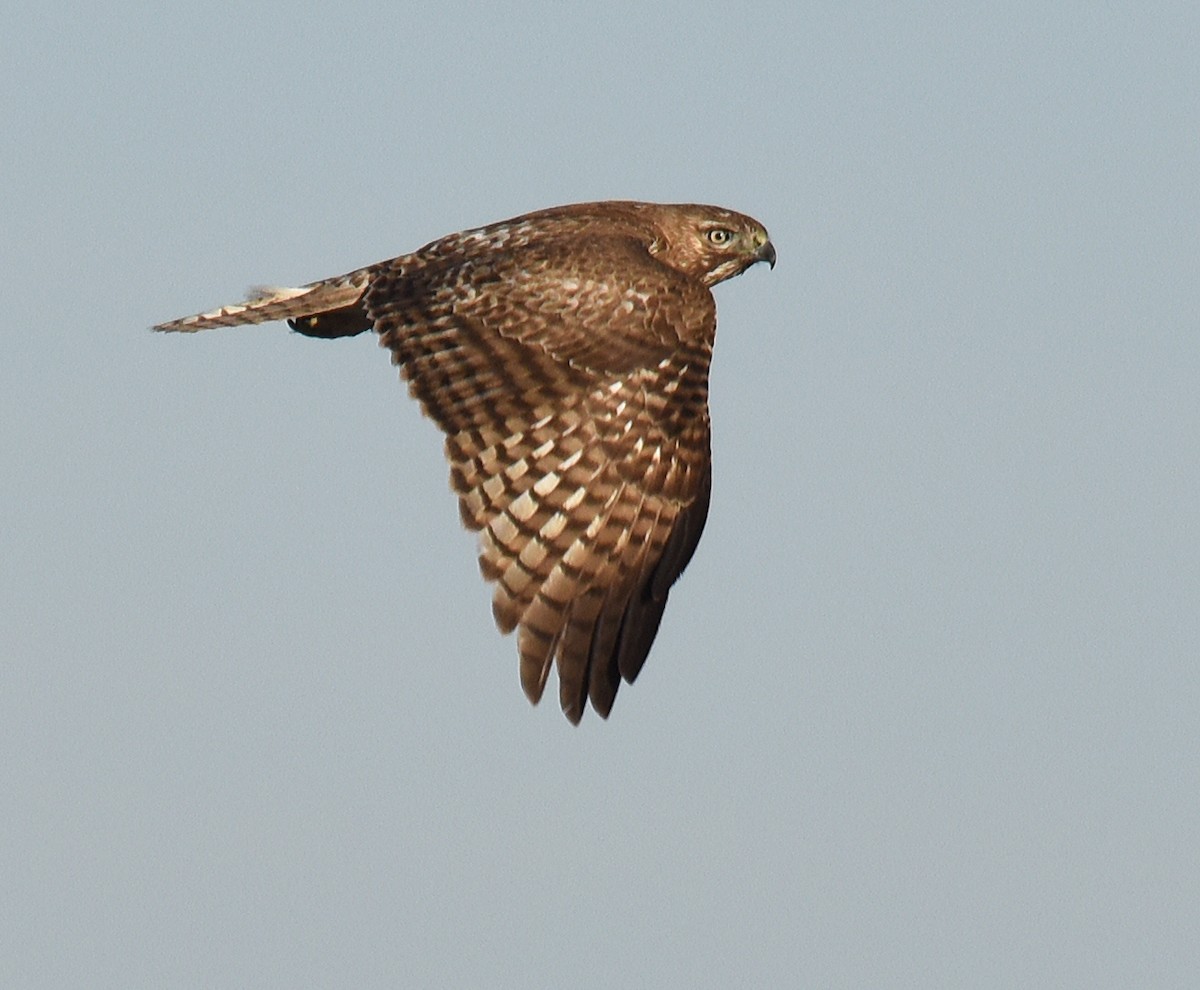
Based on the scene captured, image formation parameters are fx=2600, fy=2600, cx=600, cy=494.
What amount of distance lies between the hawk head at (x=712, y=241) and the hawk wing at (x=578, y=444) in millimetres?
2416

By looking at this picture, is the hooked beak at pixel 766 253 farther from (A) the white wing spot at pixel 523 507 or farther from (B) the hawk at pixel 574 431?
(A) the white wing spot at pixel 523 507

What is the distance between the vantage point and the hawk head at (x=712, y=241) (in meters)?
15.2

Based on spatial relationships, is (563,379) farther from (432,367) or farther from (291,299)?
(291,299)

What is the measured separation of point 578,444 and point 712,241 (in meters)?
3.46

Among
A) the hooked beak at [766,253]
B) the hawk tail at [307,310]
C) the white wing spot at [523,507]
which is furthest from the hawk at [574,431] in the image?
the hooked beak at [766,253]

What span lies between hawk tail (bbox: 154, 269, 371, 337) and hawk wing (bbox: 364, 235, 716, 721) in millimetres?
1126

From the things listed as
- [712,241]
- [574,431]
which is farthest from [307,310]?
[712,241]

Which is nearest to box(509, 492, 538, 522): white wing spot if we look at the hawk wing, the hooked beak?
the hawk wing

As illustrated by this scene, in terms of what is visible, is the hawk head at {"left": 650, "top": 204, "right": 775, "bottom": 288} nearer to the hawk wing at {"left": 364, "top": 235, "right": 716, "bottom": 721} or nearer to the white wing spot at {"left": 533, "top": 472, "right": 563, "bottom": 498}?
the hawk wing at {"left": 364, "top": 235, "right": 716, "bottom": 721}

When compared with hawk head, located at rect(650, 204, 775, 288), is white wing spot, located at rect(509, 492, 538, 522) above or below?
below

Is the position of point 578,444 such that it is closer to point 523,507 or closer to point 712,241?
point 523,507

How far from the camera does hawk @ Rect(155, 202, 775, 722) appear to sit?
39.3 feet

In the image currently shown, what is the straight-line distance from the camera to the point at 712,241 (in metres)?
15.4

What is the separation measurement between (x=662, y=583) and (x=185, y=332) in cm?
359
